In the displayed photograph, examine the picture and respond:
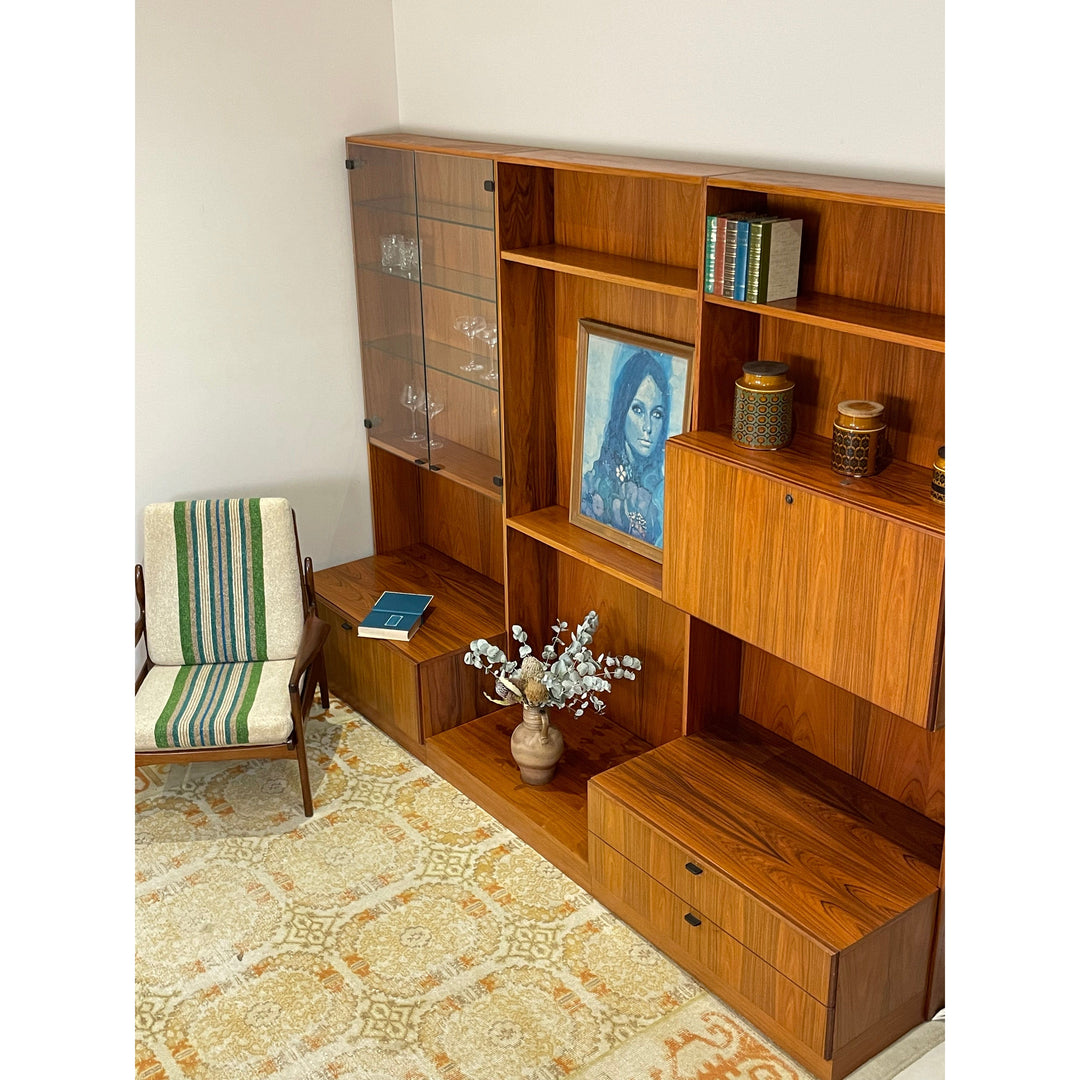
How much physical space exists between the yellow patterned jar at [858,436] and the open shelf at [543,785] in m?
1.43

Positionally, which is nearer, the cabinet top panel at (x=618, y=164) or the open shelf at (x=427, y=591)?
the cabinet top panel at (x=618, y=164)

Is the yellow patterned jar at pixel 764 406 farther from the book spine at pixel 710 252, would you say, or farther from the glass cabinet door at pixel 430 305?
the glass cabinet door at pixel 430 305

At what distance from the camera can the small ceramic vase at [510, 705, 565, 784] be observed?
12.0 ft

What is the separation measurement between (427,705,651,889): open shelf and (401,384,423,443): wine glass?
1.09 meters

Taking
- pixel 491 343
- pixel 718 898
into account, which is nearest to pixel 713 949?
pixel 718 898

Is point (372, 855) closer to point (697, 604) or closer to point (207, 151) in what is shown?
point (697, 604)

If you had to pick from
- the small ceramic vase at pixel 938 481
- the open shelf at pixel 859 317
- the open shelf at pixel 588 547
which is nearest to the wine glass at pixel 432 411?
the open shelf at pixel 588 547

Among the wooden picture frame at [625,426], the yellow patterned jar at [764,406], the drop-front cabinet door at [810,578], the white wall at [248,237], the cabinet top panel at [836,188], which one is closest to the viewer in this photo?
the cabinet top panel at [836,188]

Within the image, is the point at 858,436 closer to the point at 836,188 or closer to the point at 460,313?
the point at 836,188

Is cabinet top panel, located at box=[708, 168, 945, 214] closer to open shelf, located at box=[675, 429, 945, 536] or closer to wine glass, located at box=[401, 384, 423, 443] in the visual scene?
open shelf, located at box=[675, 429, 945, 536]

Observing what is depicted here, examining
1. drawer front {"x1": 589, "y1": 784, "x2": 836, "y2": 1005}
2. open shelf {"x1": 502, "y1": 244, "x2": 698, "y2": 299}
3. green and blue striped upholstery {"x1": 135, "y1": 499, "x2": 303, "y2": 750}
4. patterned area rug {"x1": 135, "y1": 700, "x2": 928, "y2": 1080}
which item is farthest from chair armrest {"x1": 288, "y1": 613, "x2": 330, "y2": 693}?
open shelf {"x1": 502, "y1": 244, "x2": 698, "y2": 299}

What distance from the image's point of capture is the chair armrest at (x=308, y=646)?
3.77 m
